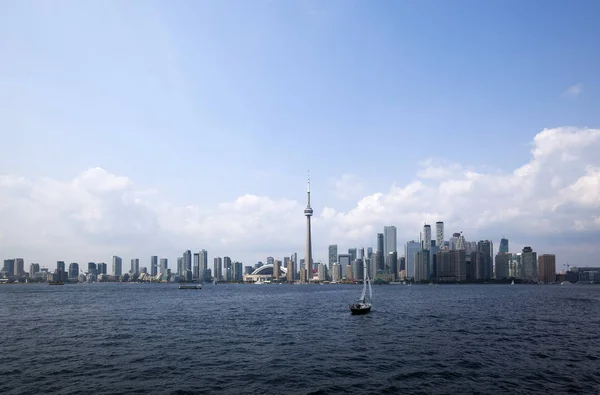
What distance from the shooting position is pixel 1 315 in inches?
4154

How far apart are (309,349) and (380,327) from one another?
1083 inches

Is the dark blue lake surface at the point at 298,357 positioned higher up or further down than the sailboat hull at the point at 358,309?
higher up

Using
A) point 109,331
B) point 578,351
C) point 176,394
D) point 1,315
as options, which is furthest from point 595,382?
point 1,315

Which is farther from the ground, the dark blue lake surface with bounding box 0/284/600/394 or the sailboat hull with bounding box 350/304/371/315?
the dark blue lake surface with bounding box 0/284/600/394

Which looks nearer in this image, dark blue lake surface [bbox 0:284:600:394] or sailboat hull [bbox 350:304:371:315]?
dark blue lake surface [bbox 0:284:600:394]

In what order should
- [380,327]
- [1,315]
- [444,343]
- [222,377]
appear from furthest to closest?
[1,315] → [380,327] → [444,343] → [222,377]

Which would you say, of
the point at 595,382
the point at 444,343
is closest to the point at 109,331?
the point at 444,343

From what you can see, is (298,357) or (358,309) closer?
(298,357)

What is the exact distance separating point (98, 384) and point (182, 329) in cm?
3840

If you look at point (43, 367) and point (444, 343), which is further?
point (444, 343)

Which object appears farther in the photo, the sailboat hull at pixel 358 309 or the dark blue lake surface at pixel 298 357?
the sailboat hull at pixel 358 309

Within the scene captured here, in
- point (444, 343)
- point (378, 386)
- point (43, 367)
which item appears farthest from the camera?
point (444, 343)

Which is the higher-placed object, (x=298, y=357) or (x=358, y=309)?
(x=298, y=357)

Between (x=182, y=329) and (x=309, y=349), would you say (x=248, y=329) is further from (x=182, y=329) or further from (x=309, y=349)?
(x=309, y=349)
